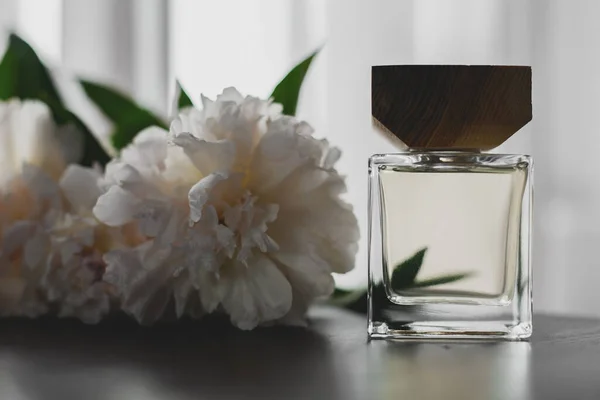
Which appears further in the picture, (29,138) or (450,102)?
(29,138)

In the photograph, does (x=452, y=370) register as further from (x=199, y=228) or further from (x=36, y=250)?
(x=36, y=250)

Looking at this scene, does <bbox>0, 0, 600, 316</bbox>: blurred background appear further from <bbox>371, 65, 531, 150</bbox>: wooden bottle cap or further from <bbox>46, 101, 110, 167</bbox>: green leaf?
<bbox>371, 65, 531, 150</bbox>: wooden bottle cap

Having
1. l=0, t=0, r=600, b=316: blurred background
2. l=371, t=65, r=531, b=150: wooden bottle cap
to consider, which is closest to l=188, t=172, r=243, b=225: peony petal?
l=371, t=65, r=531, b=150: wooden bottle cap

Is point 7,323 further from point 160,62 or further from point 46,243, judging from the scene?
point 160,62

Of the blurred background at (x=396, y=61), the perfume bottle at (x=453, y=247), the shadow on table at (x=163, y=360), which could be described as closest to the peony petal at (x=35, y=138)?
the shadow on table at (x=163, y=360)

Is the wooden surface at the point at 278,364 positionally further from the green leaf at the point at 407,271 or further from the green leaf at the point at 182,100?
the green leaf at the point at 182,100

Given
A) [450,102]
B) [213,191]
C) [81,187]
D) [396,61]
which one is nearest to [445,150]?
[450,102]

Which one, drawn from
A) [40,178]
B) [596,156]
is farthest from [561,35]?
[40,178]
